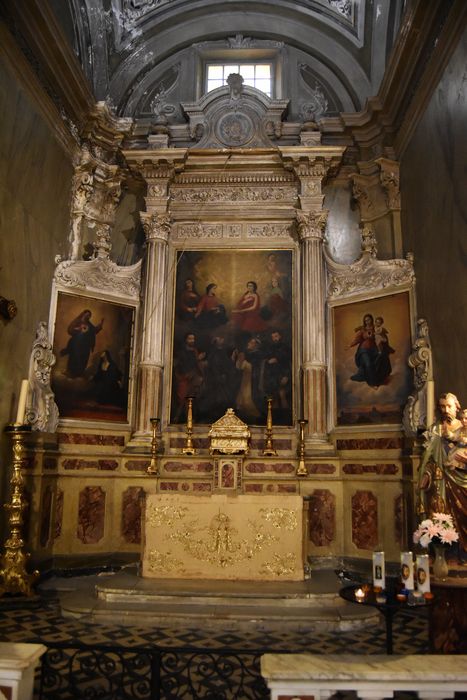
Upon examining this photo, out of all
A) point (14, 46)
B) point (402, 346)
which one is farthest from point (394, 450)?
point (14, 46)

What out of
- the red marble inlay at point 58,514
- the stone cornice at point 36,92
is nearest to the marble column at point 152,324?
the red marble inlay at point 58,514

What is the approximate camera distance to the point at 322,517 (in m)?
9.46

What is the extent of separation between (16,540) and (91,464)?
6.94ft

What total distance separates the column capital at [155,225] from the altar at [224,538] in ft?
16.4

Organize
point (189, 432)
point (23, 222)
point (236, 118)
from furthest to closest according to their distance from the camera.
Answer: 1. point (236, 118)
2. point (189, 432)
3. point (23, 222)

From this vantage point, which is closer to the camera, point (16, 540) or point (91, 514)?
point (16, 540)

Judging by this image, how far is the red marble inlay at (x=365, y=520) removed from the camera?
30.0 ft

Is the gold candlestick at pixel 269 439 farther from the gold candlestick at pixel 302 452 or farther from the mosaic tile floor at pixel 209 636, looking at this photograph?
the mosaic tile floor at pixel 209 636

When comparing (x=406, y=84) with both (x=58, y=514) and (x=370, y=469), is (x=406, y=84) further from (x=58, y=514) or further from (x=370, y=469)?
(x=58, y=514)

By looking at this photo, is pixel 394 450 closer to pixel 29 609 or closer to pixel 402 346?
pixel 402 346

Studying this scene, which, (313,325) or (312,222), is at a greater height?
(312,222)

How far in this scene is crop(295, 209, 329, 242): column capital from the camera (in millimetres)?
10516

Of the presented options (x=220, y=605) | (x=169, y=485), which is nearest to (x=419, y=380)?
(x=169, y=485)

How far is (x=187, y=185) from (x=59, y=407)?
15.8ft
